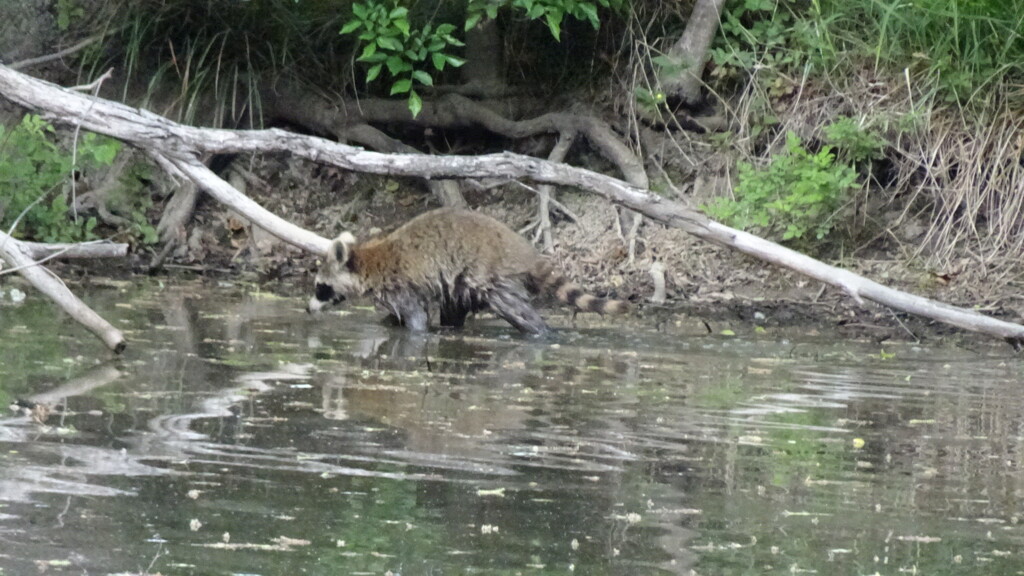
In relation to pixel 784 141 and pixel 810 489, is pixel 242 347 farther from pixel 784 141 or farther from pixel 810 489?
pixel 784 141

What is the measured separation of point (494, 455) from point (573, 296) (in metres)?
3.76

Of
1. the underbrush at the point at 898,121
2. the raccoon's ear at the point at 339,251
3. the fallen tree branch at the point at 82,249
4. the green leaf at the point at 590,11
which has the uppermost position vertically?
the green leaf at the point at 590,11

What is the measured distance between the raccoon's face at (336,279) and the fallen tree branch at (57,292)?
2314mm

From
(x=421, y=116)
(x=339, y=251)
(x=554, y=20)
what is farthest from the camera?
(x=421, y=116)

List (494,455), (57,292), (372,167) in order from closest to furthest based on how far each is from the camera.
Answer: (494,455) → (57,292) → (372,167)

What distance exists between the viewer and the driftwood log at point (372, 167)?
8180 mm

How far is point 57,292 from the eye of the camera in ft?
22.0

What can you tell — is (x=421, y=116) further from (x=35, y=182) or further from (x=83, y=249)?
(x=83, y=249)

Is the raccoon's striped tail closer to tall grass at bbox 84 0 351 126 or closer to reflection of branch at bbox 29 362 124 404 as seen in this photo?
reflection of branch at bbox 29 362 124 404

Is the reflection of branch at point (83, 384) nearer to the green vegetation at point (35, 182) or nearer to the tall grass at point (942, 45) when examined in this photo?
the green vegetation at point (35, 182)

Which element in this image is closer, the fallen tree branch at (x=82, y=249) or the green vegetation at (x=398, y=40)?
the fallen tree branch at (x=82, y=249)

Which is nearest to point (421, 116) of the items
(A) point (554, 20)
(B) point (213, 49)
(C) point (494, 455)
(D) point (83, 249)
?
(B) point (213, 49)

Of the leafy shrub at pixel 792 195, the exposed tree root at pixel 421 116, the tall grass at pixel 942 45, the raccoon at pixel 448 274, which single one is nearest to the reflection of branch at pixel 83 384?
the raccoon at pixel 448 274

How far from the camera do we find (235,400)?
20.0 feet
